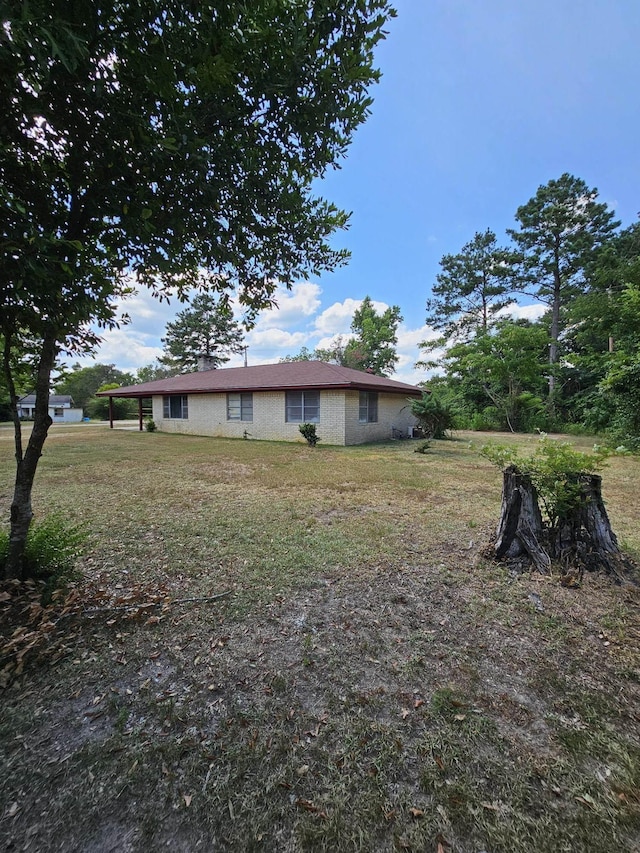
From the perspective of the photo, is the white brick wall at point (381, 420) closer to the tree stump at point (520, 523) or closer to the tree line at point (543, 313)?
the tree line at point (543, 313)

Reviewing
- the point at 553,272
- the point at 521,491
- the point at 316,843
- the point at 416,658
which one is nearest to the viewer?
the point at 316,843

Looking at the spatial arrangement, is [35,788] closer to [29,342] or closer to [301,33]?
[29,342]

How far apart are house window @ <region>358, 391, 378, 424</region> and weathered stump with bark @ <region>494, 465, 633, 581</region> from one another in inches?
394

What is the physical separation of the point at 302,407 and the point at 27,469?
36.4 ft

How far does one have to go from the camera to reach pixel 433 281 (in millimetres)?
25078

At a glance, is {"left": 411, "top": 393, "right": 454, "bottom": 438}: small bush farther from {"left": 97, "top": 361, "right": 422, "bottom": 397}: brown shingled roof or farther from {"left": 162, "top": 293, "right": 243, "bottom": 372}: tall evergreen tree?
{"left": 162, "top": 293, "right": 243, "bottom": 372}: tall evergreen tree

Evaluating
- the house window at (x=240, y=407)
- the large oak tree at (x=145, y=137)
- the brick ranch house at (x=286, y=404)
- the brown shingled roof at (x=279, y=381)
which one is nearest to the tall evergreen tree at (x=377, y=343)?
the brown shingled roof at (x=279, y=381)

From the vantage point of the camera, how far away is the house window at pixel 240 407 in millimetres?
14844

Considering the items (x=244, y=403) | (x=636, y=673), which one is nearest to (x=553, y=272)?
(x=244, y=403)

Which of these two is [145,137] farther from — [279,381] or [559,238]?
[559,238]

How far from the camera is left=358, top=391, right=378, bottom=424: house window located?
13.4 meters

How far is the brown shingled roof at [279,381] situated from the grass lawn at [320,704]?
924cm

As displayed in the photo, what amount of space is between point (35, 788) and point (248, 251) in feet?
9.82

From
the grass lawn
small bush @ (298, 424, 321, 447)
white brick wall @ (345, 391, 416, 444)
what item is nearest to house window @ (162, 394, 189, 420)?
small bush @ (298, 424, 321, 447)
